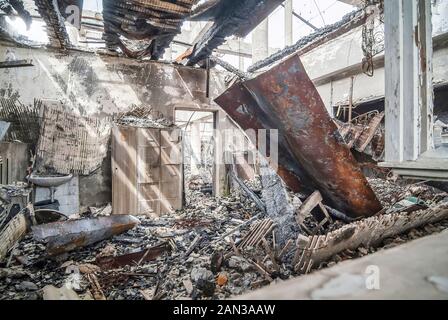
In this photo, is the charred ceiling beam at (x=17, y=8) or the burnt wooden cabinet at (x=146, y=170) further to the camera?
the burnt wooden cabinet at (x=146, y=170)

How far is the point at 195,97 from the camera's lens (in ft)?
23.6

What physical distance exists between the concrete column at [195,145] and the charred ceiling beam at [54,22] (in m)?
8.87

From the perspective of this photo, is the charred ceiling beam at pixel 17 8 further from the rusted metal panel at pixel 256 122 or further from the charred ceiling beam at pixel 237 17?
the rusted metal panel at pixel 256 122

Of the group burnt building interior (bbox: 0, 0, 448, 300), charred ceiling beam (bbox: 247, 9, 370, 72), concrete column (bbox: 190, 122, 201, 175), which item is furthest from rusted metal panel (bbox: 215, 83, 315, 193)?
concrete column (bbox: 190, 122, 201, 175)

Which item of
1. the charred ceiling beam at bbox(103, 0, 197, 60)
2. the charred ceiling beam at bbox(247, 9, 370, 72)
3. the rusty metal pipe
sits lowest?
the rusty metal pipe

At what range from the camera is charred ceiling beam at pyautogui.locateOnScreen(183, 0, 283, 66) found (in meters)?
4.09

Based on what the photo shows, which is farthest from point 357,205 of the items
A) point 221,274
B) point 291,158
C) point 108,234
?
point 108,234

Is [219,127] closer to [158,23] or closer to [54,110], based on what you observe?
[158,23]

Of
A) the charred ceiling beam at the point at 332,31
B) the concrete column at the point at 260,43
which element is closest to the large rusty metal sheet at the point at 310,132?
the charred ceiling beam at the point at 332,31

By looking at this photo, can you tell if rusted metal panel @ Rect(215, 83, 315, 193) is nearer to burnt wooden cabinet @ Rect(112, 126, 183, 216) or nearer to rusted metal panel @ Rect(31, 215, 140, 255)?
rusted metal panel @ Rect(31, 215, 140, 255)

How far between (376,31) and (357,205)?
6752 mm

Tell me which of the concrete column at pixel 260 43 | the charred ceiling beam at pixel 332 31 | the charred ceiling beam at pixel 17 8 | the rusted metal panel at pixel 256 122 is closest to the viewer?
the rusted metal panel at pixel 256 122

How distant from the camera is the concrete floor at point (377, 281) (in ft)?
2.57

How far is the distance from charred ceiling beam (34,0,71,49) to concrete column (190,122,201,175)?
8.87 meters
